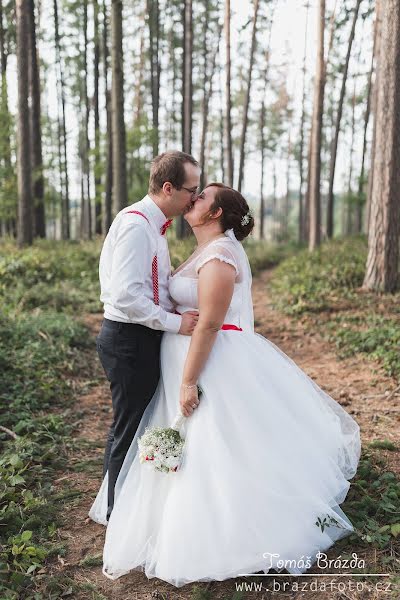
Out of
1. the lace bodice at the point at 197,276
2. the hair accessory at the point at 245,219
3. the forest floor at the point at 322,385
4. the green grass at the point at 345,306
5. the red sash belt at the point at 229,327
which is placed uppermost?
the hair accessory at the point at 245,219

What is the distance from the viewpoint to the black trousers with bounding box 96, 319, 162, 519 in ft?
11.1

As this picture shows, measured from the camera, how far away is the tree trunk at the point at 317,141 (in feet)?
51.0

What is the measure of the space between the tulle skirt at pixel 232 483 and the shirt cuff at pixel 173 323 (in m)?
0.12

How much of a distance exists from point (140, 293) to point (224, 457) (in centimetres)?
110

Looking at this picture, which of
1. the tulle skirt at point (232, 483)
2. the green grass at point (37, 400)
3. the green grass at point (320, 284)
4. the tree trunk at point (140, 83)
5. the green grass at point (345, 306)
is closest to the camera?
the tulle skirt at point (232, 483)

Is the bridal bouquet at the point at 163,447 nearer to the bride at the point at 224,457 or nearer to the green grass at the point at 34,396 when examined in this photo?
the bride at the point at 224,457

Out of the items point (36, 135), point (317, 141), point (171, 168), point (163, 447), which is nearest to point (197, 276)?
point (171, 168)

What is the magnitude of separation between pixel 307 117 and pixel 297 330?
33444mm

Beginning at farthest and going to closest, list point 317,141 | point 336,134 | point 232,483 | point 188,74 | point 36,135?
point 336,134 → point 188,74 → point 36,135 → point 317,141 → point 232,483

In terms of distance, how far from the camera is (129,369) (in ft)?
11.1

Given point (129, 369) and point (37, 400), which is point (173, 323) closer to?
point (129, 369)

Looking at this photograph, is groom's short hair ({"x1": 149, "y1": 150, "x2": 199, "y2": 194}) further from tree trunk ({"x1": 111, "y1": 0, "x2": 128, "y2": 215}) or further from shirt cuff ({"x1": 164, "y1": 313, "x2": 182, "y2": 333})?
tree trunk ({"x1": 111, "y1": 0, "x2": 128, "y2": 215})

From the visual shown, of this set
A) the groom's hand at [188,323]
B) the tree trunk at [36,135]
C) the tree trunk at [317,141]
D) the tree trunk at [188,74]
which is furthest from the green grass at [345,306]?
the tree trunk at [36,135]

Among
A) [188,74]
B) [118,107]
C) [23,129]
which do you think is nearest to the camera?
[118,107]
